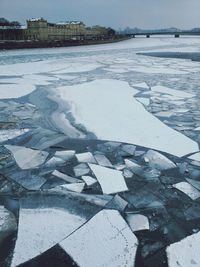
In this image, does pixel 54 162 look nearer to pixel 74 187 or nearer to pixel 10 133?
pixel 74 187

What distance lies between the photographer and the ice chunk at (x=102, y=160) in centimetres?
263

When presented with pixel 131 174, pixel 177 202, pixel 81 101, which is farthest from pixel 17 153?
pixel 81 101

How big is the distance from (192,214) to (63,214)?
92cm

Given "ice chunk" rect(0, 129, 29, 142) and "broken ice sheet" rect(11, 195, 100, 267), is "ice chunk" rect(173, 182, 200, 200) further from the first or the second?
"ice chunk" rect(0, 129, 29, 142)

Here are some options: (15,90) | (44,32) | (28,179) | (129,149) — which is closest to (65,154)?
(28,179)

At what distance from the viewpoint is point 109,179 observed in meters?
2.36

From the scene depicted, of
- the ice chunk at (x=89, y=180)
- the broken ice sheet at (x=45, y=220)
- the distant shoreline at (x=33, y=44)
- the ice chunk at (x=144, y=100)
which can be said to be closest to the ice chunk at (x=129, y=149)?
the ice chunk at (x=89, y=180)

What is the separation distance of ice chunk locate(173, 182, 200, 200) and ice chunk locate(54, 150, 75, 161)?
1.07m

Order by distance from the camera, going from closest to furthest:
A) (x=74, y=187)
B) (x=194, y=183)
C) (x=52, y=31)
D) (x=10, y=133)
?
(x=74, y=187) → (x=194, y=183) → (x=10, y=133) → (x=52, y=31)

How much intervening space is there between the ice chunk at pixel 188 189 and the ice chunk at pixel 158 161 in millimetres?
302

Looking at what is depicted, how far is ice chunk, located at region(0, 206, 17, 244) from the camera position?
1728 mm

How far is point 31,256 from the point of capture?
1.56 meters

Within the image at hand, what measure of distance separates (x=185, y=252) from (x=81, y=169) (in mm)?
1195

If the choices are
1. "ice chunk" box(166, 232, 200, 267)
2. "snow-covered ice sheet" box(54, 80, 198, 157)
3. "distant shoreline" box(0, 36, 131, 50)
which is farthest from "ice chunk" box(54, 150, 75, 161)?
"distant shoreline" box(0, 36, 131, 50)
